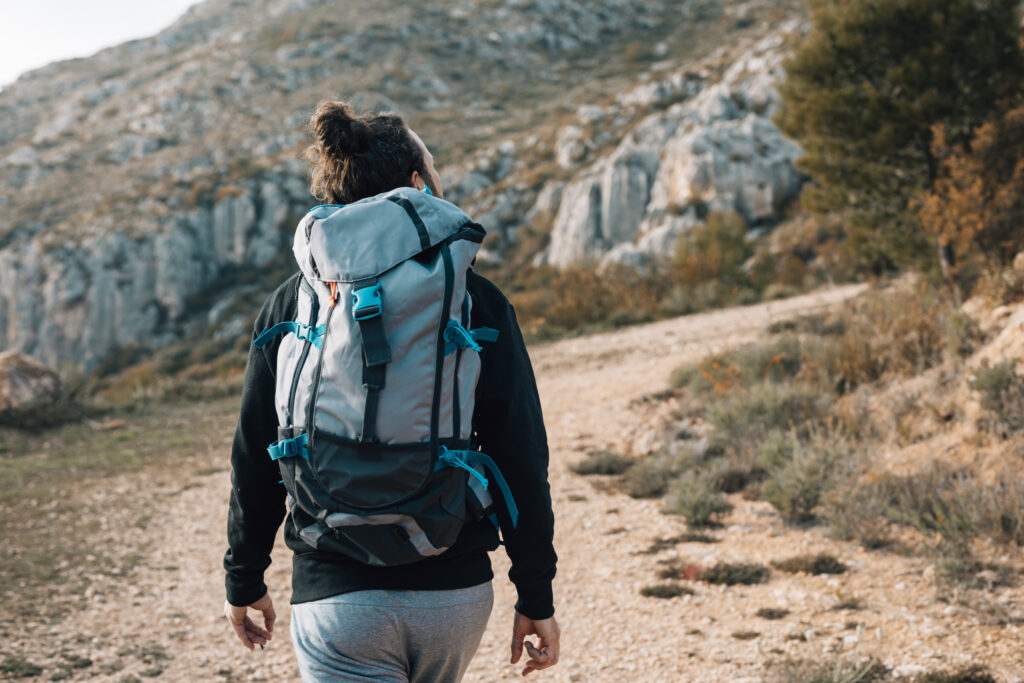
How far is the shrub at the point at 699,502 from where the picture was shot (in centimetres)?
495

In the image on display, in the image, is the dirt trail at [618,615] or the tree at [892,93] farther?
the tree at [892,93]

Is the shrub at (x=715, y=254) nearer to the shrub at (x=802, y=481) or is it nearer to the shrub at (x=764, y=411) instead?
the shrub at (x=764, y=411)

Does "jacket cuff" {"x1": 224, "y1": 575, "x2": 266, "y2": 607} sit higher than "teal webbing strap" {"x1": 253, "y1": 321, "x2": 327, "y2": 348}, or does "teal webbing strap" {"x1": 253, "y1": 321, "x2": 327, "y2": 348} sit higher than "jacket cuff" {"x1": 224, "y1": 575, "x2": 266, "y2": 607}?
"teal webbing strap" {"x1": 253, "y1": 321, "x2": 327, "y2": 348}

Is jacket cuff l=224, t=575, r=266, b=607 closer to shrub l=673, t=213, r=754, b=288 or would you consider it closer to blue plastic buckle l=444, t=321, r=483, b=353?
blue plastic buckle l=444, t=321, r=483, b=353

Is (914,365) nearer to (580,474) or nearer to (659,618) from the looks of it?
(580,474)

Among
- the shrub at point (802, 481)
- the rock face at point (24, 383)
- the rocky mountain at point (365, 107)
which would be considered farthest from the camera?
the rocky mountain at point (365, 107)

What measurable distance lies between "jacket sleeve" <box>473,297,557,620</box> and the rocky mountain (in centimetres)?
1989

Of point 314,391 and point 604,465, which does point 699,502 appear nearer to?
point 604,465

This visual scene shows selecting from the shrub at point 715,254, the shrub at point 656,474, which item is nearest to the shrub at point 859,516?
the shrub at point 656,474

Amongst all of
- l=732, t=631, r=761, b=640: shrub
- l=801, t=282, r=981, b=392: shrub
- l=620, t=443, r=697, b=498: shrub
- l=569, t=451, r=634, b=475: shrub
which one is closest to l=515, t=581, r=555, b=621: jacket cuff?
l=732, t=631, r=761, b=640: shrub

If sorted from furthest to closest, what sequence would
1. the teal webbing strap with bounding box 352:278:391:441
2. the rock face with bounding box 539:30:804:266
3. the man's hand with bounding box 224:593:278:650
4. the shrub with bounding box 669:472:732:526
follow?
the rock face with bounding box 539:30:804:266, the shrub with bounding box 669:472:732:526, the man's hand with bounding box 224:593:278:650, the teal webbing strap with bounding box 352:278:391:441

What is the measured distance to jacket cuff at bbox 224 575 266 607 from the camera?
1.59 metres

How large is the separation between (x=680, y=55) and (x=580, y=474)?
46.1m

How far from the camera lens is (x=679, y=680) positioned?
3230 mm
